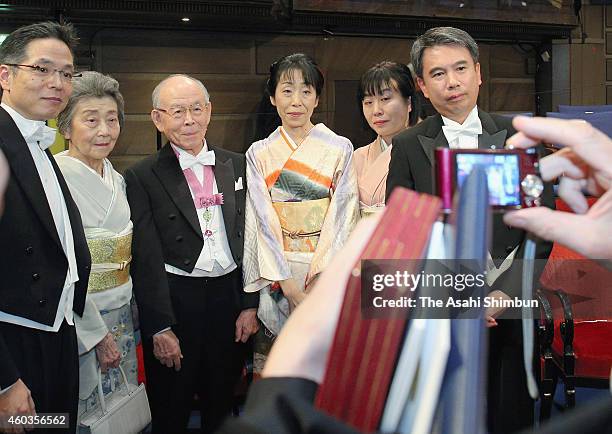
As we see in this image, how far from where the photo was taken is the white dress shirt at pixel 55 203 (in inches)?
70.2

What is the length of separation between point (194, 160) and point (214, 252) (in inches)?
13.7

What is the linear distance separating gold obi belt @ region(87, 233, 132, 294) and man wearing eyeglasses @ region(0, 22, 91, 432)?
0.54ft

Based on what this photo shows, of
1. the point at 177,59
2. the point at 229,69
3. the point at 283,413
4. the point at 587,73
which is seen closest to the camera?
the point at 283,413

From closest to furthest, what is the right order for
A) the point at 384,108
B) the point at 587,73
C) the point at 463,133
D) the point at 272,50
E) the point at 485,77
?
the point at 463,133 → the point at 384,108 → the point at 272,50 → the point at 485,77 → the point at 587,73

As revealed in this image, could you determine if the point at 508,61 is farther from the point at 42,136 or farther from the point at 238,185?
the point at 42,136

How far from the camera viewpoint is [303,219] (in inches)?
96.8

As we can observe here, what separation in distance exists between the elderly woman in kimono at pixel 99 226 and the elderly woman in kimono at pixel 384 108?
981mm

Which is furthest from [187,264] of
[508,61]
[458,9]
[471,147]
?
[508,61]

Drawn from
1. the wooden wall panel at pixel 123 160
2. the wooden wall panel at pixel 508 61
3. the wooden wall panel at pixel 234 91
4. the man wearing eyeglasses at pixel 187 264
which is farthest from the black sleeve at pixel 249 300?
the wooden wall panel at pixel 508 61

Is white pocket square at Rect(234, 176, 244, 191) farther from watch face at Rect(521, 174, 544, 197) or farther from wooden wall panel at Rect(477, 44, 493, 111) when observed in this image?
wooden wall panel at Rect(477, 44, 493, 111)

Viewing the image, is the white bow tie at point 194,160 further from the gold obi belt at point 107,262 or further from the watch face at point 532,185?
the watch face at point 532,185

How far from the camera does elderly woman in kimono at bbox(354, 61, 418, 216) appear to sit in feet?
8.73

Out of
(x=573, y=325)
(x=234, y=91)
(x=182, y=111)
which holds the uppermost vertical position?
(x=234, y=91)

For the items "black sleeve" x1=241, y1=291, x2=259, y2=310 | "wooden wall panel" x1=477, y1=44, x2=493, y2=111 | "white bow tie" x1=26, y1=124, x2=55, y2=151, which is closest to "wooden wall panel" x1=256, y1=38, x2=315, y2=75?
"wooden wall panel" x1=477, y1=44, x2=493, y2=111
